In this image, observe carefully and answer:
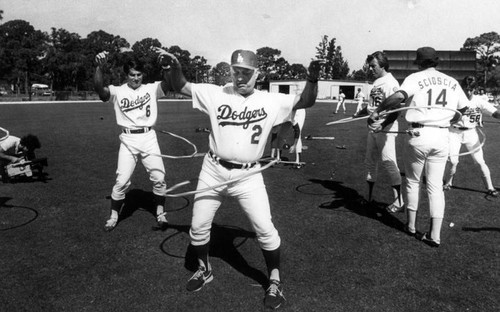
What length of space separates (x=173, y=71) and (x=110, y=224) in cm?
359

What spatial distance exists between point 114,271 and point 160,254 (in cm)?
78

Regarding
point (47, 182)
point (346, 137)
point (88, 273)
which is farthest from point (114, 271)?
point (346, 137)

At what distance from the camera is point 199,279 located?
4863 mm

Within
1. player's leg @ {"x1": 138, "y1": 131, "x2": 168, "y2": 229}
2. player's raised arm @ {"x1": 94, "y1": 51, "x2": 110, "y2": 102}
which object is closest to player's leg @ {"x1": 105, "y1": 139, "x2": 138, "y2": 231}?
player's leg @ {"x1": 138, "y1": 131, "x2": 168, "y2": 229}

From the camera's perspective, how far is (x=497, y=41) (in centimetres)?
11344

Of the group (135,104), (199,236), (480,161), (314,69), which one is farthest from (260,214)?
(480,161)

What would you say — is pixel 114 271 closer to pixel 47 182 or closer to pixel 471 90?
pixel 47 182

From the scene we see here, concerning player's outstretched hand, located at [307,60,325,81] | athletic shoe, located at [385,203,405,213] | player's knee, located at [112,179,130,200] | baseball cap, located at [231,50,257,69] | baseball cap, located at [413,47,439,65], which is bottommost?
athletic shoe, located at [385,203,405,213]

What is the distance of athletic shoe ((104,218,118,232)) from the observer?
672 centimetres

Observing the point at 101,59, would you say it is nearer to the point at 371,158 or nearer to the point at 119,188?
the point at 119,188

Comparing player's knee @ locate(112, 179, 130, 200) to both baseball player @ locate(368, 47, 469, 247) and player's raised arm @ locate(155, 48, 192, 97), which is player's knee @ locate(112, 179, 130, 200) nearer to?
player's raised arm @ locate(155, 48, 192, 97)

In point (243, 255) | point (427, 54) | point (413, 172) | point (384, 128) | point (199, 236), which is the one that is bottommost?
point (243, 255)

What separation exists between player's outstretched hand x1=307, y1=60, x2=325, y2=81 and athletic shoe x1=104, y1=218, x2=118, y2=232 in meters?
4.71

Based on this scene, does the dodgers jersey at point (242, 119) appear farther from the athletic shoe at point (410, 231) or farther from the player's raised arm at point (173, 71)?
the athletic shoe at point (410, 231)
